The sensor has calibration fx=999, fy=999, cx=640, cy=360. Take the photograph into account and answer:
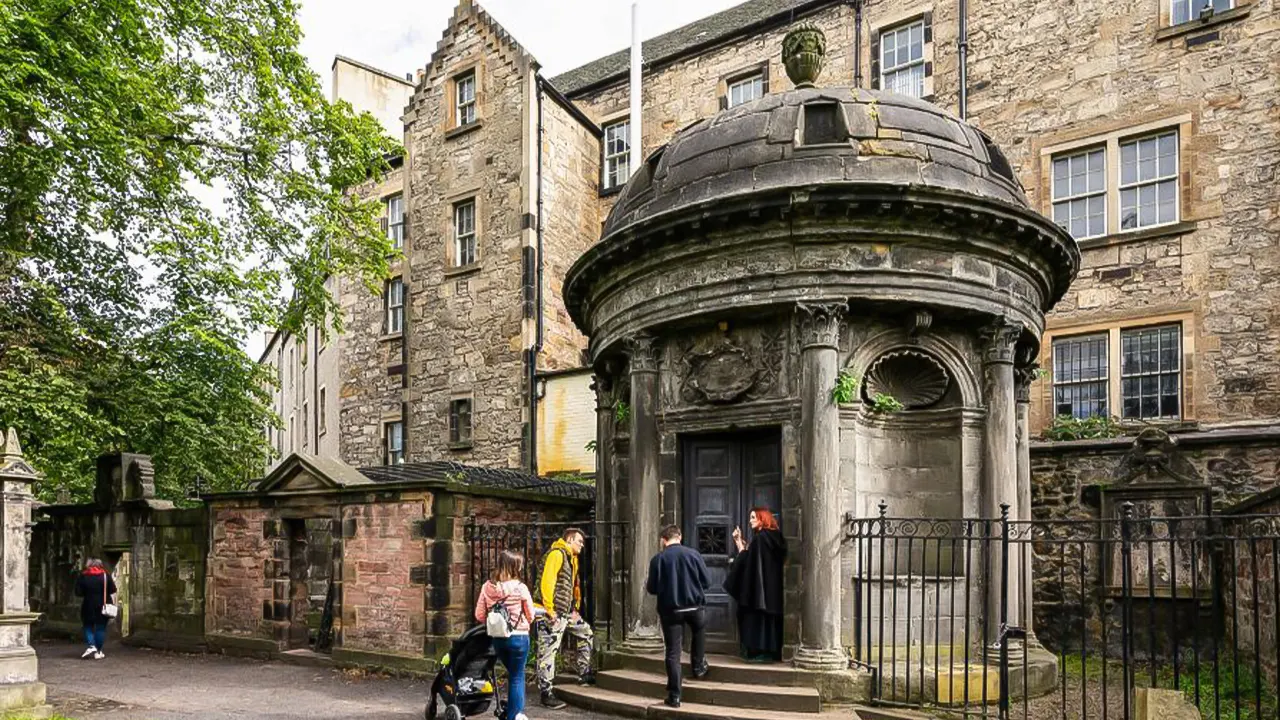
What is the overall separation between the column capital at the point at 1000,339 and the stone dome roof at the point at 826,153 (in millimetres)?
1315

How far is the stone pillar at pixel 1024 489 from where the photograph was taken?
10938 mm

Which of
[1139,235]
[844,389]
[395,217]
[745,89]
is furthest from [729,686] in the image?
[395,217]

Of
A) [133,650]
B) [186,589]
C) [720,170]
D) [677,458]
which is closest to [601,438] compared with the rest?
[677,458]

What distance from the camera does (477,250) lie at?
80.9ft

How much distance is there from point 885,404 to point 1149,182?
1059cm

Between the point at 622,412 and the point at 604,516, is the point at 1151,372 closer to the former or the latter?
the point at 622,412

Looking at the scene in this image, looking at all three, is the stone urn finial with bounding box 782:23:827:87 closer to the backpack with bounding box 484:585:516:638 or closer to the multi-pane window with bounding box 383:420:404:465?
the backpack with bounding box 484:585:516:638

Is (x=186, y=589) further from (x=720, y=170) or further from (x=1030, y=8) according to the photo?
(x=1030, y=8)

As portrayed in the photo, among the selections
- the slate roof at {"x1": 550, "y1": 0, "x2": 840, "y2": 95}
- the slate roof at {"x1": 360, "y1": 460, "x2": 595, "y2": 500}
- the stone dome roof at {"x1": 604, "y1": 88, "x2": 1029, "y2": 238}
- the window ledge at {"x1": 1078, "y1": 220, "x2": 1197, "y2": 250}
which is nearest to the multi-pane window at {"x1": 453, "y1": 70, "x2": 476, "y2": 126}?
the slate roof at {"x1": 550, "y1": 0, "x2": 840, "y2": 95}

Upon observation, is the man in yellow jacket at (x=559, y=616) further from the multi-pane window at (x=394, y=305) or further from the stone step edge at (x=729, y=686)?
the multi-pane window at (x=394, y=305)

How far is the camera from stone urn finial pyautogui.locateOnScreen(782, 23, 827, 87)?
12094 mm

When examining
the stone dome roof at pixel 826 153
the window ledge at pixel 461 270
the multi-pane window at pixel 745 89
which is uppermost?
the multi-pane window at pixel 745 89

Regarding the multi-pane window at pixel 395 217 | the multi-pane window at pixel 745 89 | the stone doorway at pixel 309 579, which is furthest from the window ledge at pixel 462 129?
the stone doorway at pixel 309 579

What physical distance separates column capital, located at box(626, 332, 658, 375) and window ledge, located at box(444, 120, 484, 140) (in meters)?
15.0
